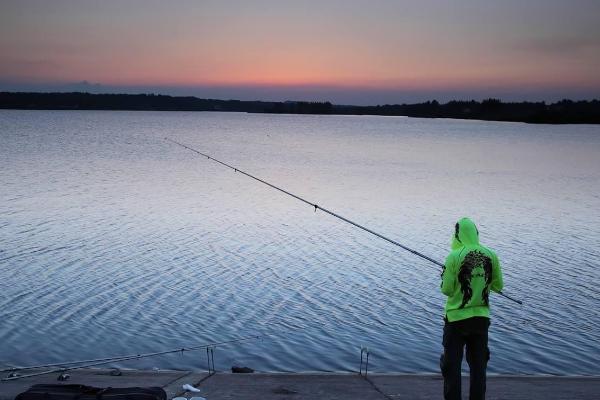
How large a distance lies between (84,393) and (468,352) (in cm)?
362

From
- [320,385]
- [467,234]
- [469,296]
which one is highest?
[467,234]

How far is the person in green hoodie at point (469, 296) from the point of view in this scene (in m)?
5.57

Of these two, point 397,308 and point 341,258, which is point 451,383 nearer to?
point 397,308

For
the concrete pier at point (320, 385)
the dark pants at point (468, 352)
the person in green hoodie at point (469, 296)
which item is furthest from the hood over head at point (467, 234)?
the concrete pier at point (320, 385)

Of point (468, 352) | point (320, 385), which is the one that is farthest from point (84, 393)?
point (468, 352)

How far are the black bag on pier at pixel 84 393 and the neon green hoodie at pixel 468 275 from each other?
9.60 feet

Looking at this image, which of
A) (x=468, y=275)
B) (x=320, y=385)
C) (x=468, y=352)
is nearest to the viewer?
(x=468, y=275)

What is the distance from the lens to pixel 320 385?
7141 mm

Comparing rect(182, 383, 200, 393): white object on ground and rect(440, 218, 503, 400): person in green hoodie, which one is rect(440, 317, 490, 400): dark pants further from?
rect(182, 383, 200, 393): white object on ground

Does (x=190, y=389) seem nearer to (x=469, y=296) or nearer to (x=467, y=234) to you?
(x=469, y=296)

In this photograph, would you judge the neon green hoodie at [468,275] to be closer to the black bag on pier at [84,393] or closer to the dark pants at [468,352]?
the dark pants at [468,352]

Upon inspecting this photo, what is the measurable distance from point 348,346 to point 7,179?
106 ft

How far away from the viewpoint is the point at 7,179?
37750 millimetres

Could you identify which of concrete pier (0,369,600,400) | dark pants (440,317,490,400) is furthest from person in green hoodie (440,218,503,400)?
concrete pier (0,369,600,400)
